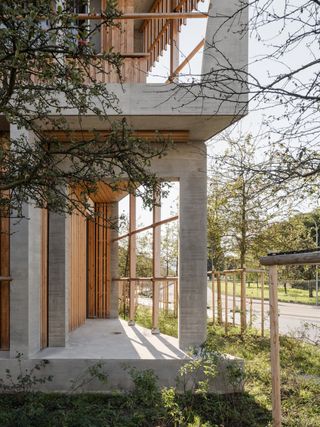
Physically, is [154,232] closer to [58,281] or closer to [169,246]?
[58,281]

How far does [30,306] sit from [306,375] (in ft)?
14.7

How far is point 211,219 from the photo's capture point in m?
15.5

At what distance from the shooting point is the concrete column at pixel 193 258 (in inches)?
332

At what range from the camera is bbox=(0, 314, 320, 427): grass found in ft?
19.1

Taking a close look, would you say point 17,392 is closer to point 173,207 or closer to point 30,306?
point 30,306

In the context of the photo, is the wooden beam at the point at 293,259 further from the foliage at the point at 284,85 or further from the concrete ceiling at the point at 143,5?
the concrete ceiling at the point at 143,5

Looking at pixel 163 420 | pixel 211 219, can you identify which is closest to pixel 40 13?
pixel 163 420

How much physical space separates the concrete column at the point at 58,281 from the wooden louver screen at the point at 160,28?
372cm

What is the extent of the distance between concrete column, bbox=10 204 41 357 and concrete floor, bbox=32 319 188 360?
1.06 feet

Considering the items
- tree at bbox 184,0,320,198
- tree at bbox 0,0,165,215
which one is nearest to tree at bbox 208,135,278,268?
tree at bbox 0,0,165,215

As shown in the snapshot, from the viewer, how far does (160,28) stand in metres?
10.5

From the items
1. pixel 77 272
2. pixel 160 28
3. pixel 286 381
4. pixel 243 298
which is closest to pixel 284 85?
→ pixel 286 381

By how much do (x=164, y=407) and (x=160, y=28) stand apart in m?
7.38

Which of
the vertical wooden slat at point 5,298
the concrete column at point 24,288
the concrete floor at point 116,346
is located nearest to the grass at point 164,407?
the concrete floor at point 116,346
